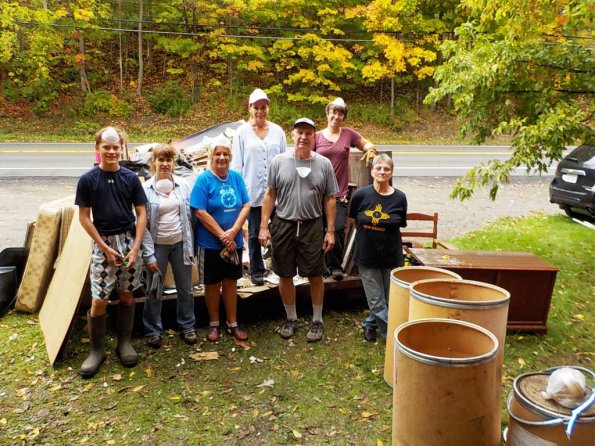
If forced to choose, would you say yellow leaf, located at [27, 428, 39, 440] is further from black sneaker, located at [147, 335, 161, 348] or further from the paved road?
the paved road

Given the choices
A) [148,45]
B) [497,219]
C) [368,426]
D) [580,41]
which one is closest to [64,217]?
[368,426]

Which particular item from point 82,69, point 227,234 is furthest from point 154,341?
point 82,69

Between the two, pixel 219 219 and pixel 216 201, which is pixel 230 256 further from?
pixel 216 201

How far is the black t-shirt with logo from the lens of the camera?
153 inches

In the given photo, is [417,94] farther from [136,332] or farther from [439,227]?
[136,332]

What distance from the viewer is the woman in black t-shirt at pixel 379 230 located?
3893 mm

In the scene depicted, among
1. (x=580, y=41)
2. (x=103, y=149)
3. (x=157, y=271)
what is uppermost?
(x=580, y=41)

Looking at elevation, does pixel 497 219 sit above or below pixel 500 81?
below

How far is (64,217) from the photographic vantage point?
4613mm

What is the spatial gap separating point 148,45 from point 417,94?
12.5 meters

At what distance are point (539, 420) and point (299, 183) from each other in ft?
7.94

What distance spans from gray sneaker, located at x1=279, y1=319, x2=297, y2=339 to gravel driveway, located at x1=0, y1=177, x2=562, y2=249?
4.03 m

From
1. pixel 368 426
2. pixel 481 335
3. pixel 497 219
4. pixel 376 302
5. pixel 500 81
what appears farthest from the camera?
pixel 497 219

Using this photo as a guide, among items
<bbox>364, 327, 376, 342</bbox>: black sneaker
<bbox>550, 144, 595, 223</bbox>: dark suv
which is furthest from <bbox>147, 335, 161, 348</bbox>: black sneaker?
<bbox>550, 144, 595, 223</bbox>: dark suv
